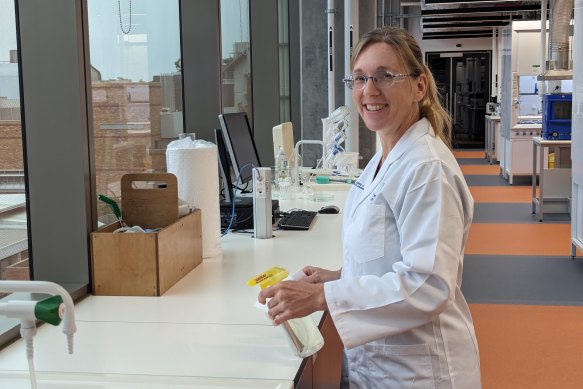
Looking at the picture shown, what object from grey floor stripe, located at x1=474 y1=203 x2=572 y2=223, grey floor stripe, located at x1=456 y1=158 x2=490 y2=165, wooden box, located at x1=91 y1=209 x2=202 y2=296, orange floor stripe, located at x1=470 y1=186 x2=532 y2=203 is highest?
wooden box, located at x1=91 y1=209 x2=202 y2=296

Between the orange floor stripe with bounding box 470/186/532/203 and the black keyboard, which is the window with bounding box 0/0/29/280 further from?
the orange floor stripe with bounding box 470/186/532/203

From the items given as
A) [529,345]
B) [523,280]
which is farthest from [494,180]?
[529,345]

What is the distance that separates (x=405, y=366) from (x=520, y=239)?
20.2 feet

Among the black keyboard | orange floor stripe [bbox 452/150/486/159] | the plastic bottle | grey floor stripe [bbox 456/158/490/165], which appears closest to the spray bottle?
the black keyboard

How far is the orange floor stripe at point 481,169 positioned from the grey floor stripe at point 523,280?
721 centimetres

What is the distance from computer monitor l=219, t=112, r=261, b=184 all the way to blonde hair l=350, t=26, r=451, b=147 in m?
1.76

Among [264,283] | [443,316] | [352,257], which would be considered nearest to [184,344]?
[264,283]

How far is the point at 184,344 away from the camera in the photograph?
185 cm

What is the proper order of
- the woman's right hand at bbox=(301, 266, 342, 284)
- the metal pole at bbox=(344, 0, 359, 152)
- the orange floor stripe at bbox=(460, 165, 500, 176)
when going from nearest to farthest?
the woman's right hand at bbox=(301, 266, 342, 284) → the metal pole at bbox=(344, 0, 359, 152) → the orange floor stripe at bbox=(460, 165, 500, 176)

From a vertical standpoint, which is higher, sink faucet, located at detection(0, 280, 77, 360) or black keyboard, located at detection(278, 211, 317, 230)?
sink faucet, located at detection(0, 280, 77, 360)

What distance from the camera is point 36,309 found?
122 centimetres

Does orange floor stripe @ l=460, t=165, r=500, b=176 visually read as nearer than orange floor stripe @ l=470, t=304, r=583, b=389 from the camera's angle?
No

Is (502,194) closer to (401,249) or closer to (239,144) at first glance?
(239,144)

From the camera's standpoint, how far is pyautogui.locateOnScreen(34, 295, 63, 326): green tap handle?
1.21 m
